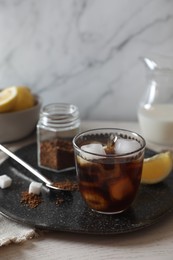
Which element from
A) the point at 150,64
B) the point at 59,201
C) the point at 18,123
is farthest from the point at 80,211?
the point at 150,64

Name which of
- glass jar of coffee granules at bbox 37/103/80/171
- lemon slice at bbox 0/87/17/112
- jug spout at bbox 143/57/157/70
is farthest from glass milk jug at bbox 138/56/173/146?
lemon slice at bbox 0/87/17/112

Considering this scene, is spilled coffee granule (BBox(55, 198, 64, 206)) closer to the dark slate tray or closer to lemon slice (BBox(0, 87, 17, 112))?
the dark slate tray

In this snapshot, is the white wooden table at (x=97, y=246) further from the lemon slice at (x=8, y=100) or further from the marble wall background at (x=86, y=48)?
the marble wall background at (x=86, y=48)

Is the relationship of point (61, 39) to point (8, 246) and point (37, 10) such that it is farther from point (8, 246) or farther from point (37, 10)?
point (8, 246)

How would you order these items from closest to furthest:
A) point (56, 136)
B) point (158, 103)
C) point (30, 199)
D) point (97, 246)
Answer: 1. point (97, 246)
2. point (30, 199)
3. point (56, 136)
4. point (158, 103)

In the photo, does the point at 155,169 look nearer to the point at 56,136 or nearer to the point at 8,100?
the point at 56,136
